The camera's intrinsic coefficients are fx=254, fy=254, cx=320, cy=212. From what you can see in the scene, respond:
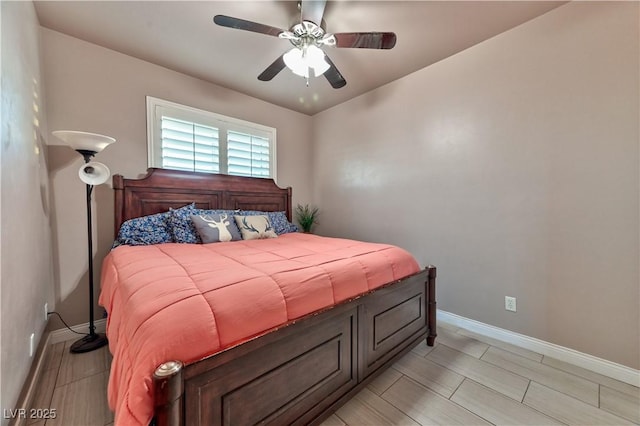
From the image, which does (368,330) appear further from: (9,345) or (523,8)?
(523,8)

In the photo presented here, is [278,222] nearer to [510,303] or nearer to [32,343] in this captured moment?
[32,343]

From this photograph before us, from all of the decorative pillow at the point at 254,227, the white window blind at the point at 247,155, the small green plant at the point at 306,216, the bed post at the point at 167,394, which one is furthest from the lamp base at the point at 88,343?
the small green plant at the point at 306,216

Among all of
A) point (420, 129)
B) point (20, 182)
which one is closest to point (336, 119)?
point (420, 129)

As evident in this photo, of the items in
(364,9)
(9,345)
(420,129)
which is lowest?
(9,345)

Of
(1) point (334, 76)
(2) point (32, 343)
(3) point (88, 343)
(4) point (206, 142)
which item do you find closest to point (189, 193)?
(4) point (206, 142)

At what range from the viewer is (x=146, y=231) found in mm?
2447

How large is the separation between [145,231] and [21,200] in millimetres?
960

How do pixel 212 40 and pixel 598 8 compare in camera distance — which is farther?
pixel 212 40

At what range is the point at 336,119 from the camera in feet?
12.7

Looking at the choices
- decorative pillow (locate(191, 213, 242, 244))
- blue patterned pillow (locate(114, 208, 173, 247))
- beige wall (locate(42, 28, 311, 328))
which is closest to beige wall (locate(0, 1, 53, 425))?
beige wall (locate(42, 28, 311, 328))

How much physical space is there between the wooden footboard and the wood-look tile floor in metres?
0.14

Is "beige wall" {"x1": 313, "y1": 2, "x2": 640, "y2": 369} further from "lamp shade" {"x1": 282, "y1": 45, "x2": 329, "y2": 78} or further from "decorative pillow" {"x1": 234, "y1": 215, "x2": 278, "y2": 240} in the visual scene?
"decorative pillow" {"x1": 234, "y1": 215, "x2": 278, "y2": 240}

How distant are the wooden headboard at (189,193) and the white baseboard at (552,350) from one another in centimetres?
268

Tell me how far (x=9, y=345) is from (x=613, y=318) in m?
3.65
